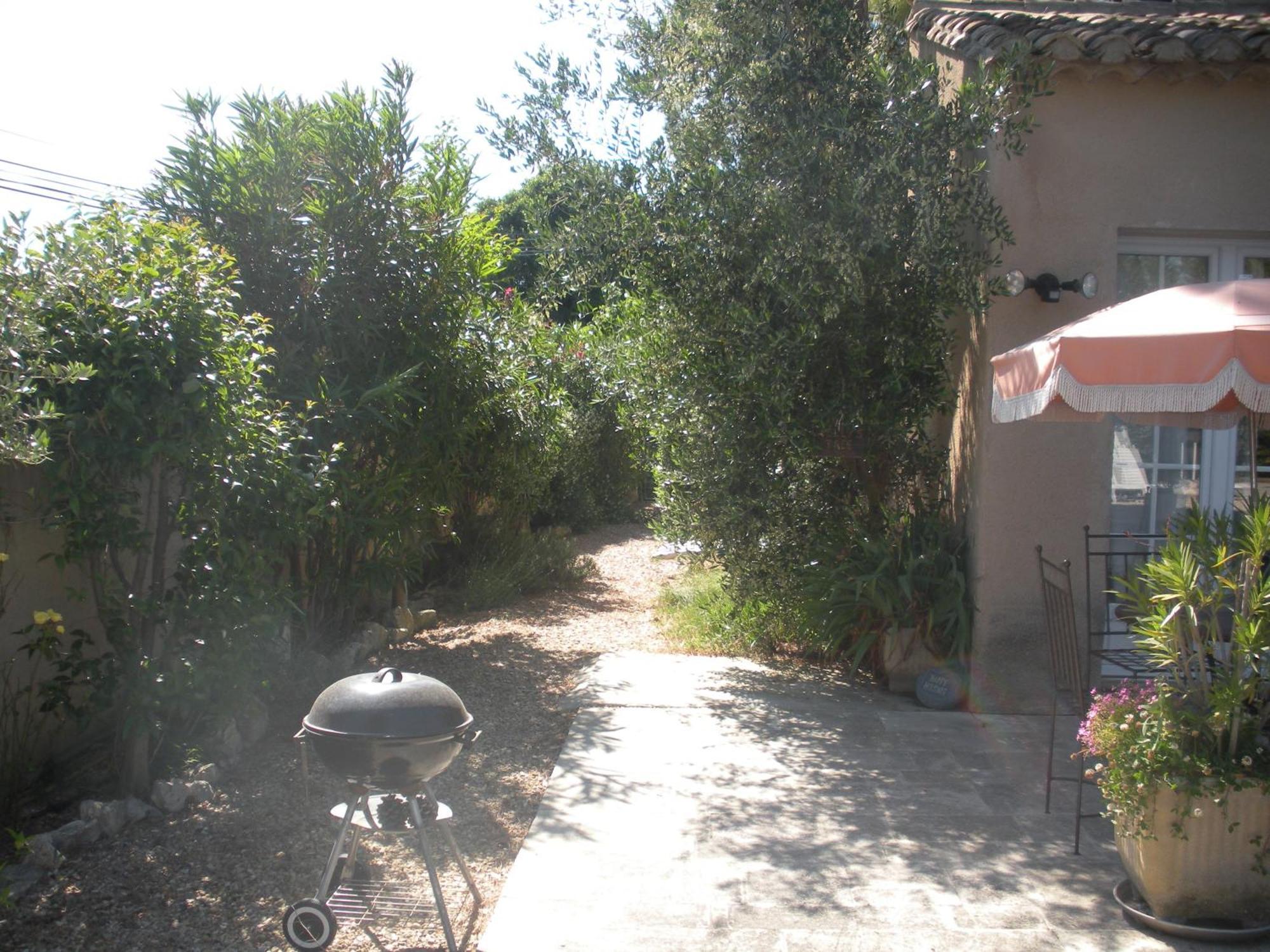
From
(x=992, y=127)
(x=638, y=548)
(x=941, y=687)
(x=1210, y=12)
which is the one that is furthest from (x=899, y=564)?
(x=638, y=548)

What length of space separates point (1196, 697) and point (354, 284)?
543 cm

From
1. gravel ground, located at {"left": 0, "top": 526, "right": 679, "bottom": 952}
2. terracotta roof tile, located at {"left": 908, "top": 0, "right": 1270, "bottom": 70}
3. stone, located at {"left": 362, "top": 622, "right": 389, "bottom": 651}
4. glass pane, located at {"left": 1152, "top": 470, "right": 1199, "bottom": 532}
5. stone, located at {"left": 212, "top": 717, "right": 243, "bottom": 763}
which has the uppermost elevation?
terracotta roof tile, located at {"left": 908, "top": 0, "right": 1270, "bottom": 70}

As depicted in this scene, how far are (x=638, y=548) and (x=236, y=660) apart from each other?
33.0 ft

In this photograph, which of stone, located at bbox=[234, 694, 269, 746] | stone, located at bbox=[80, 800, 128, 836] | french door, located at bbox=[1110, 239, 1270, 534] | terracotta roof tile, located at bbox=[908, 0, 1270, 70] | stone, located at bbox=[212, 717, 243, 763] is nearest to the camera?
stone, located at bbox=[80, 800, 128, 836]

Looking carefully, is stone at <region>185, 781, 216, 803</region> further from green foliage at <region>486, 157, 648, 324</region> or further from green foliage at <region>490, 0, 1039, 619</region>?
green foliage at <region>486, 157, 648, 324</region>

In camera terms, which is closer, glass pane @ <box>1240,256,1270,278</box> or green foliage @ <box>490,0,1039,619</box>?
green foliage @ <box>490,0,1039,619</box>

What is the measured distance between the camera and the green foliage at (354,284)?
6.76 meters

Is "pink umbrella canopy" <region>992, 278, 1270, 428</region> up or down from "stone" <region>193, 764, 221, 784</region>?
up

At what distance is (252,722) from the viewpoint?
5.84 metres

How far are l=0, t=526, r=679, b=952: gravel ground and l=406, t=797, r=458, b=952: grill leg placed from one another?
26 centimetres

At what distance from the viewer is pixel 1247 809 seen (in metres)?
3.74

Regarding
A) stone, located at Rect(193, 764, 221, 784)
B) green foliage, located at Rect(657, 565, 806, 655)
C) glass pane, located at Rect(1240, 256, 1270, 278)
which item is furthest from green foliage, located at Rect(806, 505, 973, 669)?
stone, located at Rect(193, 764, 221, 784)

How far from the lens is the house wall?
21.7 feet

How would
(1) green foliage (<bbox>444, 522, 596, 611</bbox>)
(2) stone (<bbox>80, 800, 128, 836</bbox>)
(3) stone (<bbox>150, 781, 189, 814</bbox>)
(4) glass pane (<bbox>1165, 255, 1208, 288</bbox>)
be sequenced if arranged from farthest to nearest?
(1) green foliage (<bbox>444, 522, 596, 611</bbox>) → (4) glass pane (<bbox>1165, 255, 1208, 288</bbox>) → (3) stone (<bbox>150, 781, 189, 814</bbox>) → (2) stone (<bbox>80, 800, 128, 836</bbox>)
